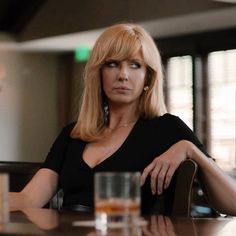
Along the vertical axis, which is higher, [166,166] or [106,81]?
[106,81]

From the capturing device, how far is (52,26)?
670 cm

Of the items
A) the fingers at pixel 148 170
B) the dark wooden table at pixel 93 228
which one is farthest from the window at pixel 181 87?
the dark wooden table at pixel 93 228

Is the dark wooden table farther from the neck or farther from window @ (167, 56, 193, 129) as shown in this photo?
window @ (167, 56, 193, 129)

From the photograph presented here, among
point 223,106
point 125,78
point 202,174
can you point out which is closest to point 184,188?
point 202,174

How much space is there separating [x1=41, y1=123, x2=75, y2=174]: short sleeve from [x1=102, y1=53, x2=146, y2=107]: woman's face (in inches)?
7.5

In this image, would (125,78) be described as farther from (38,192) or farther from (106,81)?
(38,192)

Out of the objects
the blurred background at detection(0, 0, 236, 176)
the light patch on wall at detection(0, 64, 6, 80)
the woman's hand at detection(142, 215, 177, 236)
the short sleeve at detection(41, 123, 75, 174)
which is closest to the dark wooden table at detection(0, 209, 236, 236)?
the woman's hand at detection(142, 215, 177, 236)

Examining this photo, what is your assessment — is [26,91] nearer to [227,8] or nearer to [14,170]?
[227,8]

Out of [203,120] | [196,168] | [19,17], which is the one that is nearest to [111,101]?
[196,168]

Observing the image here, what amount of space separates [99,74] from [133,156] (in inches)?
10.1

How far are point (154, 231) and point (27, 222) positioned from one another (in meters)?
0.27

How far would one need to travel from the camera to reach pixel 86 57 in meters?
6.99

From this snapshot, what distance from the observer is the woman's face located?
176 cm

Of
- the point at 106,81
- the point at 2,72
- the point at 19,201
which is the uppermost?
the point at 2,72
